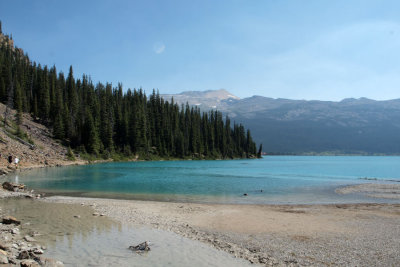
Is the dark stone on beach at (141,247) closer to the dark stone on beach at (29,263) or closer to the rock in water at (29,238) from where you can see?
the dark stone on beach at (29,263)

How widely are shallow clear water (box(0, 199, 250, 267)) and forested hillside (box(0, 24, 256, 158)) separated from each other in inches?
2852

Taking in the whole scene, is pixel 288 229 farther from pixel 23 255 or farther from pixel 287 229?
pixel 23 255

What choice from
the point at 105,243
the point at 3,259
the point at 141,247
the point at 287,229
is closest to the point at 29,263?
the point at 3,259

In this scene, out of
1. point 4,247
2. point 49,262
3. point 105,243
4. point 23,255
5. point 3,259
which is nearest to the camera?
point 3,259

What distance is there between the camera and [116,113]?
123000mm

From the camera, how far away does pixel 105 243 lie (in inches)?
506

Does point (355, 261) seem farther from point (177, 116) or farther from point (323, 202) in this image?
point (177, 116)

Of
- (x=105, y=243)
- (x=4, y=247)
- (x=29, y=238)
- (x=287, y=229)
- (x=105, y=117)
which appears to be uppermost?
(x=105, y=117)

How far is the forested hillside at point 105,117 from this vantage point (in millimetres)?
96188

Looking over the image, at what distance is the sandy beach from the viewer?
39.0 feet

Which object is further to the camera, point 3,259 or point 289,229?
point 289,229

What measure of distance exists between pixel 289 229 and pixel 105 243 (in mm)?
9820

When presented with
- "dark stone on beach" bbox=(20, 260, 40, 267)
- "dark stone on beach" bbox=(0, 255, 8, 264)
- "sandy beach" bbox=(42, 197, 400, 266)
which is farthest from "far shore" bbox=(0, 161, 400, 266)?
"dark stone on beach" bbox=(0, 255, 8, 264)

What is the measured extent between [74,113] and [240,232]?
103432mm
